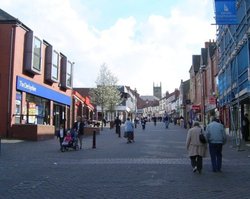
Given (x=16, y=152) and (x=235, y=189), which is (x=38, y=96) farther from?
(x=235, y=189)

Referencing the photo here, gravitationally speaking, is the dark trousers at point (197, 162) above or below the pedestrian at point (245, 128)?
below

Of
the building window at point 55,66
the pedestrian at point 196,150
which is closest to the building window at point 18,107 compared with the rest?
the building window at point 55,66

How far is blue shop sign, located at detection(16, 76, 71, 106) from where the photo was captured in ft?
93.5

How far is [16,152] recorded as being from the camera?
64.2ft

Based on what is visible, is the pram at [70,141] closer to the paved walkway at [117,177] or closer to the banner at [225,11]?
the paved walkway at [117,177]

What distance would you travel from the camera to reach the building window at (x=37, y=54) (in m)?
30.3

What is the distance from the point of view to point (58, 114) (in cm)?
4016

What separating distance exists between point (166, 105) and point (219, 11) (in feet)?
448

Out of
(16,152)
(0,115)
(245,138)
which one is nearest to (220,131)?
(16,152)

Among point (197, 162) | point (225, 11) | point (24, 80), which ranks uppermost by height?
point (225, 11)

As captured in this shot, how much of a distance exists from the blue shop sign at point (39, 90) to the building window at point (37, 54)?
4.00 feet

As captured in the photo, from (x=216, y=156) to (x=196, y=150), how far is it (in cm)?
79

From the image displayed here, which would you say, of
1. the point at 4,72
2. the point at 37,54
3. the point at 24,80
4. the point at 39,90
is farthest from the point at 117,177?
the point at 39,90

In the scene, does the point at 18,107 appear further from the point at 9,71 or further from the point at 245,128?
the point at 245,128
